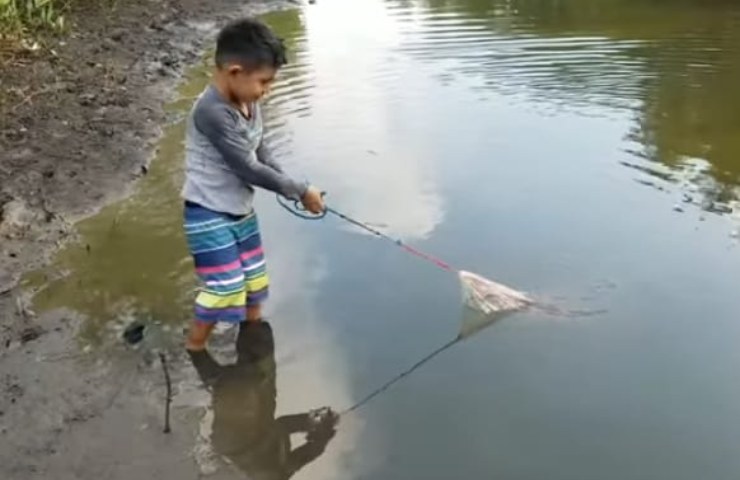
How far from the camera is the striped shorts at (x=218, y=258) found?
13.0 feet

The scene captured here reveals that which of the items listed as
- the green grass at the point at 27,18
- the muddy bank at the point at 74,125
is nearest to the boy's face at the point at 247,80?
the muddy bank at the point at 74,125

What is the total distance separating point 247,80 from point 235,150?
0.91 feet

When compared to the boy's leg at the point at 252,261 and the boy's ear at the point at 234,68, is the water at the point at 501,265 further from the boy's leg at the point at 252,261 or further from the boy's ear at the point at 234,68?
the boy's ear at the point at 234,68

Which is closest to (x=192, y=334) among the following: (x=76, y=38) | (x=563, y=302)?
(x=563, y=302)

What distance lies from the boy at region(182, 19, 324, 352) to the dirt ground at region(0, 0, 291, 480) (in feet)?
1.47

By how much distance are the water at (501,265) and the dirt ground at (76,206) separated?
0.23 meters

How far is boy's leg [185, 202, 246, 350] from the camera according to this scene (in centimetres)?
396

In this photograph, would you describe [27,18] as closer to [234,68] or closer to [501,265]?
[501,265]

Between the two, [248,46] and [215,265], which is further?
[215,265]

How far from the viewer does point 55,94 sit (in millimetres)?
8031

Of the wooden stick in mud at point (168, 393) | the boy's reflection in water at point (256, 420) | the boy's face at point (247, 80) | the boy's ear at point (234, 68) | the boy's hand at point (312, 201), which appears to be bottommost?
the boy's reflection in water at point (256, 420)

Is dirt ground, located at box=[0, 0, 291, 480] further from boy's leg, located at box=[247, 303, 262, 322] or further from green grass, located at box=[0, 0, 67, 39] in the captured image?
boy's leg, located at box=[247, 303, 262, 322]

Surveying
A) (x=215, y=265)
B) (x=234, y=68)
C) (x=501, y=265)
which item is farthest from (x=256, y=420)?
(x=501, y=265)

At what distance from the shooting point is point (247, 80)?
373cm
